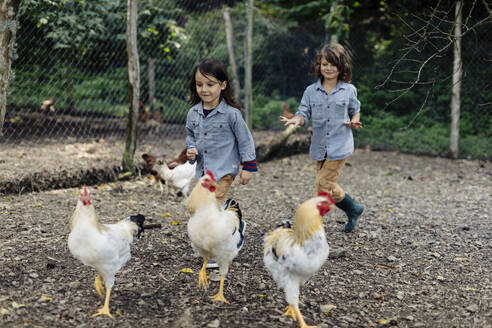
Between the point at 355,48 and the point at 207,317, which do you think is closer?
the point at 207,317

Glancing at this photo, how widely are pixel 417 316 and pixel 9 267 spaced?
10.8 ft

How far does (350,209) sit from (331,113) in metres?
1.15

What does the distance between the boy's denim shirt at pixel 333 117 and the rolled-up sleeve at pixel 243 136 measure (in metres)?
0.95

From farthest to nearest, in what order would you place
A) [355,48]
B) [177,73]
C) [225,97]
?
[355,48] → [177,73] → [225,97]

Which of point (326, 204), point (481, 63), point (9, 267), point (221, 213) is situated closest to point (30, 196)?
point (9, 267)

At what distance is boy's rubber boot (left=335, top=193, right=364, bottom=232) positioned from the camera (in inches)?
200

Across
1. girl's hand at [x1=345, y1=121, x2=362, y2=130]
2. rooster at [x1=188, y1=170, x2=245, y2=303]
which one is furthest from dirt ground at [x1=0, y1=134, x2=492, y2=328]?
girl's hand at [x1=345, y1=121, x2=362, y2=130]

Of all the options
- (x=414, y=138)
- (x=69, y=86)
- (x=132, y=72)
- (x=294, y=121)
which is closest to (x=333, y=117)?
(x=294, y=121)

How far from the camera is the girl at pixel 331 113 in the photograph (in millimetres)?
4637

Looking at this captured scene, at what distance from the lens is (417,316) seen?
3.34 m

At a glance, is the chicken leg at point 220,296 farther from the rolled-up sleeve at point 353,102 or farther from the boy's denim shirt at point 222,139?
the rolled-up sleeve at point 353,102

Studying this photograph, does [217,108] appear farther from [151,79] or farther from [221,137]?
[151,79]

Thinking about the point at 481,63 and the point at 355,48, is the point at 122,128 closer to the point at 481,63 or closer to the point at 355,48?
the point at 355,48

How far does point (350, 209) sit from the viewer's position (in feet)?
16.8
